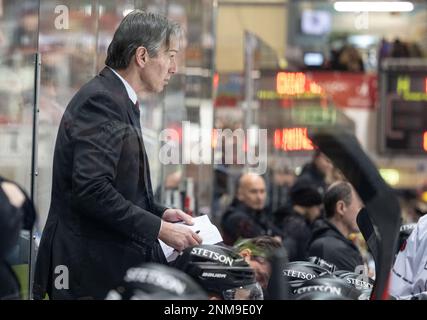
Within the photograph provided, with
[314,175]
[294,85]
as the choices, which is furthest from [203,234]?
[294,85]

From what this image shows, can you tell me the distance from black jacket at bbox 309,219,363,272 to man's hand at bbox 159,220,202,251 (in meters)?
1.75

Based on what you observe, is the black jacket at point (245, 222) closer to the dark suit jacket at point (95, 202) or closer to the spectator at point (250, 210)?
the spectator at point (250, 210)

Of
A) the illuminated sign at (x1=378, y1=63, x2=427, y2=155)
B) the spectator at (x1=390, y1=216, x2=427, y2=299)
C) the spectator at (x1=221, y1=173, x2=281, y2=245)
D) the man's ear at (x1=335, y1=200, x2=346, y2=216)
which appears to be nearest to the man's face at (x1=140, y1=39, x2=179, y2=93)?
the spectator at (x1=390, y1=216, x2=427, y2=299)

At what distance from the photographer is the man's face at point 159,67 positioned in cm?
446

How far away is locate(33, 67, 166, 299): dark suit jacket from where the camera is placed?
13.6ft

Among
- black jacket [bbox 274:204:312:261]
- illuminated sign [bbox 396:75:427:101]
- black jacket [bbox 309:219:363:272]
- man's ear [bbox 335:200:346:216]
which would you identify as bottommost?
black jacket [bbox 274:204:312:261]

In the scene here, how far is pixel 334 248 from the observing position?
6.73 metres

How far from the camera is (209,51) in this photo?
1002 centimetres

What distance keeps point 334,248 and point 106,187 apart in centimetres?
280

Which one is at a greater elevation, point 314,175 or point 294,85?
point 294,85

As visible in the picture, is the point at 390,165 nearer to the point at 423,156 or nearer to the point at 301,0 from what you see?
the point at 423,156

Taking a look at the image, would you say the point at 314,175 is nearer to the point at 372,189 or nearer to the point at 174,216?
the point at 174,216

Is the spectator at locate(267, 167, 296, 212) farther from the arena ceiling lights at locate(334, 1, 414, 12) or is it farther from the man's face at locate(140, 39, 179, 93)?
the man's face at locate(140, 39, 179, 93)

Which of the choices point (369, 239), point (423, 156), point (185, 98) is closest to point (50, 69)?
point (369, 239)
